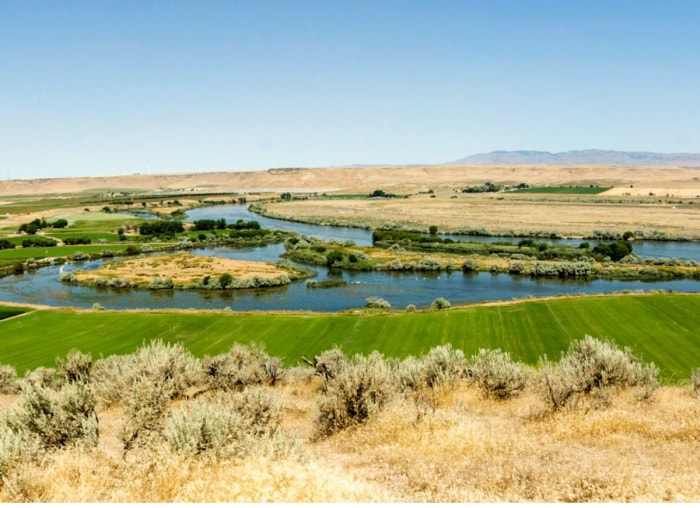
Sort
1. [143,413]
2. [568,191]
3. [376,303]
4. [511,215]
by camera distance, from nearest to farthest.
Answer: [143,413] → [376,303] → [511,215] → [568,191]

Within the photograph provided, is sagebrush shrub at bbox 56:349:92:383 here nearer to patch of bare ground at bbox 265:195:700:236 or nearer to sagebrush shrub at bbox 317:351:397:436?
sagebrush shrub at bbox 317:351:397:436

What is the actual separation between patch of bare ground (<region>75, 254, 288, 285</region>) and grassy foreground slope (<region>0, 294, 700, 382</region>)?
64.9 feet

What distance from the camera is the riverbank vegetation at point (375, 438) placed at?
786cm

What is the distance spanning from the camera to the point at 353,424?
1240cm

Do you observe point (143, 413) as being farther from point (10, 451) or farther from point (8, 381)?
point (8, 381)

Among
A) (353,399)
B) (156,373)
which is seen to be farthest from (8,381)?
(353,399)

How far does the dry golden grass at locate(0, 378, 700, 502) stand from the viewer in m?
7.59

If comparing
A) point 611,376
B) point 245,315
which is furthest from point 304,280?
point 611,376

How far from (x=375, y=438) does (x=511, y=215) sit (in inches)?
4636

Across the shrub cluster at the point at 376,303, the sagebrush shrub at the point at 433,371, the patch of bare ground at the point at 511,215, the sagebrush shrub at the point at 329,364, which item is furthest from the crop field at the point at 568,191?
the sagebrush shrub at the point at 433,371

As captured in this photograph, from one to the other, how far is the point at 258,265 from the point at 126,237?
1596 inches

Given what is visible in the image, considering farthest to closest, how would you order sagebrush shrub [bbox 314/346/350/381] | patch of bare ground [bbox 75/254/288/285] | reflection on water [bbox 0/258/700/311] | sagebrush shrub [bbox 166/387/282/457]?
patch of bare ground [bbox 75/254/288/285] < reflection on water [bbox 0/258/700/311] < sagebrush shrub [bbox 314/346/350/381] < sagebrush shrub [bbox 166/387/282/457]

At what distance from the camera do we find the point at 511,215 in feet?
400

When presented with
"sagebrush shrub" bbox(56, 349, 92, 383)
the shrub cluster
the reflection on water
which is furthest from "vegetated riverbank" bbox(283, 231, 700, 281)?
"sagebrush shrub" bbox(56, 349, 92, 383)
